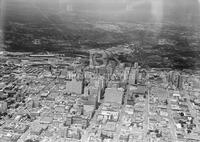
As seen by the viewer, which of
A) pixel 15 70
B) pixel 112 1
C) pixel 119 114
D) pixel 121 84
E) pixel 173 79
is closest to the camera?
pixel 119 114

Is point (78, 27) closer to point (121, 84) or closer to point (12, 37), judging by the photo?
point (12, 37)

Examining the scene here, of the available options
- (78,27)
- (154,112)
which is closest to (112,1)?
(78,27)

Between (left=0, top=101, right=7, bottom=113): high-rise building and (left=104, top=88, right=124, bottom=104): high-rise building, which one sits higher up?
(left=104, top=88, right=124, bottom=104): high-rise building

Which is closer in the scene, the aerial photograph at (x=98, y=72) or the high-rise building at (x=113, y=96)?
the aerial photograph at (x=98, y=72)

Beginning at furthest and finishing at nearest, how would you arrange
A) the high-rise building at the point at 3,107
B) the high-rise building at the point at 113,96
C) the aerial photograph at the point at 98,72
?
the high-rise building at the point at 113,96 → the high-rise building at the point at 3,107 → the aerial photograph at the point at 98,72

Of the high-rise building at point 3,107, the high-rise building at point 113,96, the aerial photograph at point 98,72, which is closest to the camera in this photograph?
the aerial photograph at point 98,72

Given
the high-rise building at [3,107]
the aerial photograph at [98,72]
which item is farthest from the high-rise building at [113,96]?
the high-rise building at [3,107]

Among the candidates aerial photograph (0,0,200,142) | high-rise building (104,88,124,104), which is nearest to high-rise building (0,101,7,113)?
aerial photograph (0,0,200,142)

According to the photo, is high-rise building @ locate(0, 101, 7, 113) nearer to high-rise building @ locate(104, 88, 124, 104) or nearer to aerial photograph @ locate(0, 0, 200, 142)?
aerial photograph @ locate(0, 0, 200, 142)

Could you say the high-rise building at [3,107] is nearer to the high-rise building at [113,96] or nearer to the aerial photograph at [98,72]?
the aerial photograph at [98,72]
